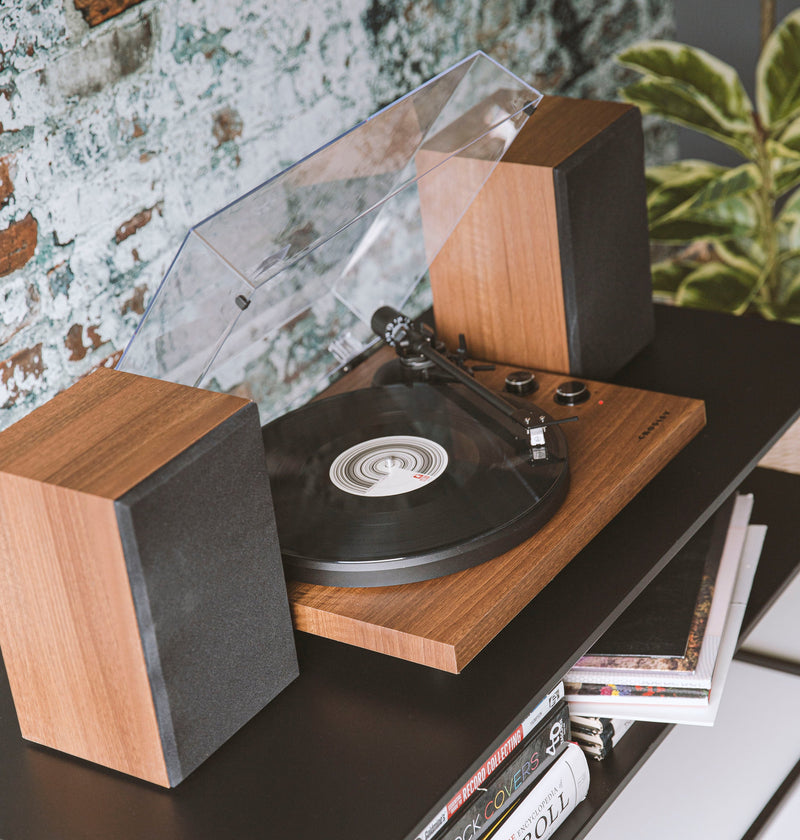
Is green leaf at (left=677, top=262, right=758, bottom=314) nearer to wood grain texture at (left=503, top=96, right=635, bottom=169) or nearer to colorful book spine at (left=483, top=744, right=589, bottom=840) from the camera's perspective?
wood grain texture at (left=503, top=96, right=635, bottom=169)

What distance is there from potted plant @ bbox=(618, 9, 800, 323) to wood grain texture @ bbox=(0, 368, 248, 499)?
5.36 feet

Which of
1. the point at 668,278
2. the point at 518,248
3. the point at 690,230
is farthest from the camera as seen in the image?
the point at 668,278

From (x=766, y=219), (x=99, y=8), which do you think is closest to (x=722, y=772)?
(x=99, y=8)

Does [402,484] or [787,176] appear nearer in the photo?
[402,484]

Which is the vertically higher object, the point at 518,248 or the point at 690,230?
the point at 518,248

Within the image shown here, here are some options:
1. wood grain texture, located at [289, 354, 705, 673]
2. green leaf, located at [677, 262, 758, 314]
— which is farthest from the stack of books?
green leaf, located at [677, 262, 758, 314]

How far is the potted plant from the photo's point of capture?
7.79ft

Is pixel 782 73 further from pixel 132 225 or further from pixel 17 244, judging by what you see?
pixel 17 244

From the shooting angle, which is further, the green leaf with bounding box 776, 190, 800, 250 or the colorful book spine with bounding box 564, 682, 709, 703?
the green leaf with bounding box 776, 190, 800, 250

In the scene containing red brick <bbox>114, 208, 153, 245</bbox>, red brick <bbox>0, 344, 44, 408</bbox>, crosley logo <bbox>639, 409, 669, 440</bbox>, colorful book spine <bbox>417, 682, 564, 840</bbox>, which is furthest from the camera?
red brick <bbox>114, 208, 153, 245</bbox>

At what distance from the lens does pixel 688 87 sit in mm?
2424

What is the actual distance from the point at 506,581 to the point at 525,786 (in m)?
0.22

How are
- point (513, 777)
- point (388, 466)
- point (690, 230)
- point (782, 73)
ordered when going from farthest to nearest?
point (690, 230) < point (782, 73) < point (388, 466) < point (513, 777)

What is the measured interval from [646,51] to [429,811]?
5.99ft
